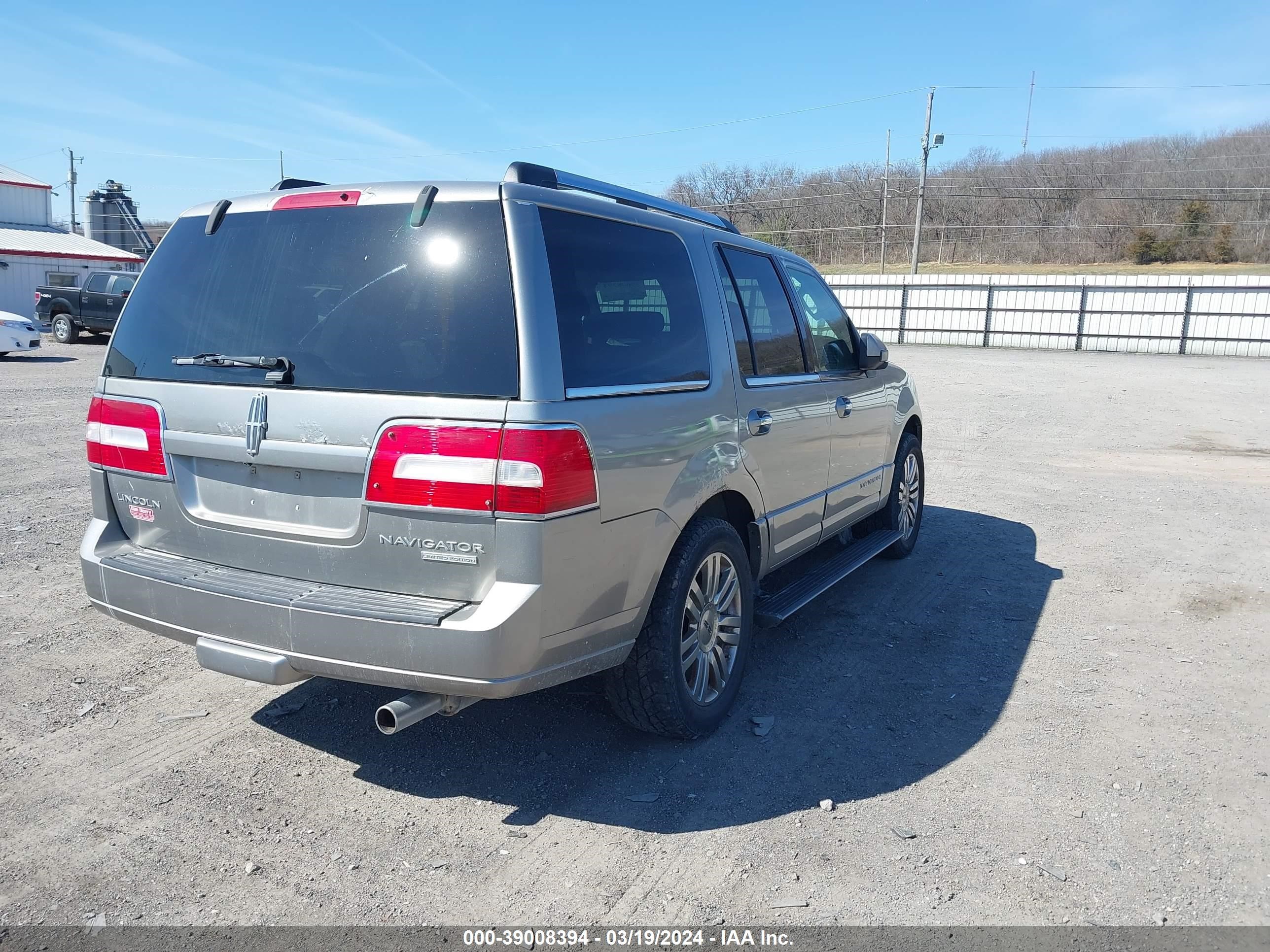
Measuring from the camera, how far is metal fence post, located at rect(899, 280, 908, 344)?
36.7 metres

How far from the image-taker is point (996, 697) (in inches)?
171

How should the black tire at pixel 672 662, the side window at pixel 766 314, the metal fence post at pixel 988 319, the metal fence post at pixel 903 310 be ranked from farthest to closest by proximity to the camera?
the metal fence post at pixel 903 310, the metal fence post at pixel 988 319, the side window at pixel 766 314, the black tire at pixel 672 662

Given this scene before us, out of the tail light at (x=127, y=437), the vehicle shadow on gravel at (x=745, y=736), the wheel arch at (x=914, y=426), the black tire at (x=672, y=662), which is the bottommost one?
the vehicle shadow on gravel at (x=745, y=736)

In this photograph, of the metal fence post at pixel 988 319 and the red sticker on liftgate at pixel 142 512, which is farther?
the metal fence post at pixel 988 319

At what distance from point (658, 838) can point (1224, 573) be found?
522 centimetres

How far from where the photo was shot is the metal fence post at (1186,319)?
31.8 m

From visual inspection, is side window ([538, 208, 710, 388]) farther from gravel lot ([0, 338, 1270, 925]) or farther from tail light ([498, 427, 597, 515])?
gravel lot ([0, 338, 1270, 925])

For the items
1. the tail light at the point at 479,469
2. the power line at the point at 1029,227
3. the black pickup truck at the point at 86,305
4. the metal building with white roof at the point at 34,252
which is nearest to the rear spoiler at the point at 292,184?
the tail light at the point at 479,469

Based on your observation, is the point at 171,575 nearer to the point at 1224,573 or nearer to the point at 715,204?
the point at 1224,573

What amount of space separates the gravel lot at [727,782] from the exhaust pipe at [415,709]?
1.53 ft

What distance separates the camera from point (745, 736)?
12.9 ft

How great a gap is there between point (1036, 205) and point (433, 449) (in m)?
77.5

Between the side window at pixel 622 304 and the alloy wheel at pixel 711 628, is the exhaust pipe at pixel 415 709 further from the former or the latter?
the side window at pixel 622 304

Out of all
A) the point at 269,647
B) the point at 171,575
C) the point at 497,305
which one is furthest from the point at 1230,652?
the point at 171,575
